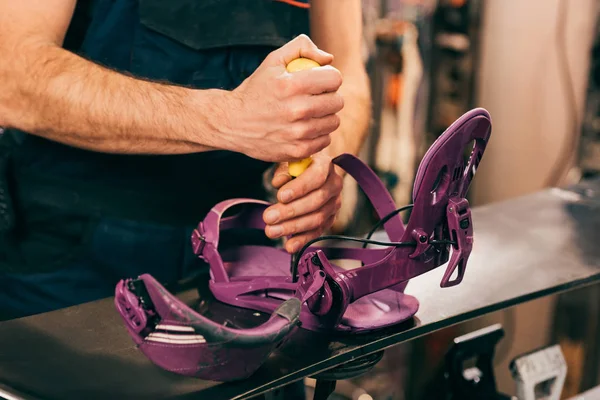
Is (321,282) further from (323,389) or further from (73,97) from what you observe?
(73,97)

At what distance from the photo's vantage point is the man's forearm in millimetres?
898

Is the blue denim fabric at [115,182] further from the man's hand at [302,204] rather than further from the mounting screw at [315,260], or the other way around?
the mounting screw at [315,260]

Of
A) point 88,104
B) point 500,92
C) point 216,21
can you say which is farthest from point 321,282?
point 500,92

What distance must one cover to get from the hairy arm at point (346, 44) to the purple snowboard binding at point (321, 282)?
1.32ft

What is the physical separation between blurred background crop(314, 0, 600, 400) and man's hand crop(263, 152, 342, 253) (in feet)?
4.77

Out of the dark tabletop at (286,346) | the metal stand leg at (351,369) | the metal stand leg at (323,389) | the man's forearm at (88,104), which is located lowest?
the metal stand leg at (323,389)

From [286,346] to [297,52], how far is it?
32cm

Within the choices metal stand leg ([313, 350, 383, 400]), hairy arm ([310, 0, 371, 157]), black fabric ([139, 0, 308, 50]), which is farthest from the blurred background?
metal stand leg ([313, 350, 383, 400])

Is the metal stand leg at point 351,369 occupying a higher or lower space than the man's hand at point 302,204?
lower

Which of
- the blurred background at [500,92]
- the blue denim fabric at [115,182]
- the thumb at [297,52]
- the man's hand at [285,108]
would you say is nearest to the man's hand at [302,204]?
the man's hand at [285,108]

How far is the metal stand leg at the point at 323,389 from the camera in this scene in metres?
0.80

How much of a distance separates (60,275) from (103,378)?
432 millimetres

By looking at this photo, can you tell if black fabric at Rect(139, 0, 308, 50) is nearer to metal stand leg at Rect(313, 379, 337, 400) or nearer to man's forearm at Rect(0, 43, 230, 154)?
man's forearm at Rect(0, 43, 230, 154)

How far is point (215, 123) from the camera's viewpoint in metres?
0.85
